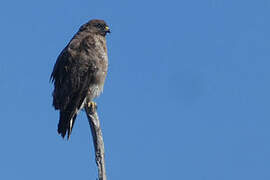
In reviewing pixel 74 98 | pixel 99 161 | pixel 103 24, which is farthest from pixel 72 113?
pixel 103 24

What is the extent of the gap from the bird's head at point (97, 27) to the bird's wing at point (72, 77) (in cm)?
93

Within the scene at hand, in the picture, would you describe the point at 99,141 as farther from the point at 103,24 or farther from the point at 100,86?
the point at 103,24

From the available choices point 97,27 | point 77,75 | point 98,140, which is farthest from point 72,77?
point 98,140

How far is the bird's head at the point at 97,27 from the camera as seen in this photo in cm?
1112

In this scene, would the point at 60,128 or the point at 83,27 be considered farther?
the point at 83,27

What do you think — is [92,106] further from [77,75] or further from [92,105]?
[77,75]

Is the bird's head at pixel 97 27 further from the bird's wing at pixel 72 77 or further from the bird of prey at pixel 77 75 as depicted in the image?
the bird's wing at pixel 72 77

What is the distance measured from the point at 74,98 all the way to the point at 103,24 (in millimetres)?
2141

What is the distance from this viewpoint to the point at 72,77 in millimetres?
9867

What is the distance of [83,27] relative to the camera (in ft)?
36.6

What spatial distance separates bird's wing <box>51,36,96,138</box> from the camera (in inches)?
378

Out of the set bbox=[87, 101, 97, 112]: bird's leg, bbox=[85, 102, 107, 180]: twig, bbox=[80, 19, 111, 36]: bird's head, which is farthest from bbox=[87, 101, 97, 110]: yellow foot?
bbox=[80, 19, 111, 36]: bird's head

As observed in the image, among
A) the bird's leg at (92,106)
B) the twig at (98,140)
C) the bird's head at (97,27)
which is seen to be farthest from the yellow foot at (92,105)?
the bird's head at (97,27)

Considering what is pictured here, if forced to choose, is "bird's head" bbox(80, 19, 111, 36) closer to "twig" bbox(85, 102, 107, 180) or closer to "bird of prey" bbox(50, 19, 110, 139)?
"bird of prey" bbox(50, 19, 110, 139)
